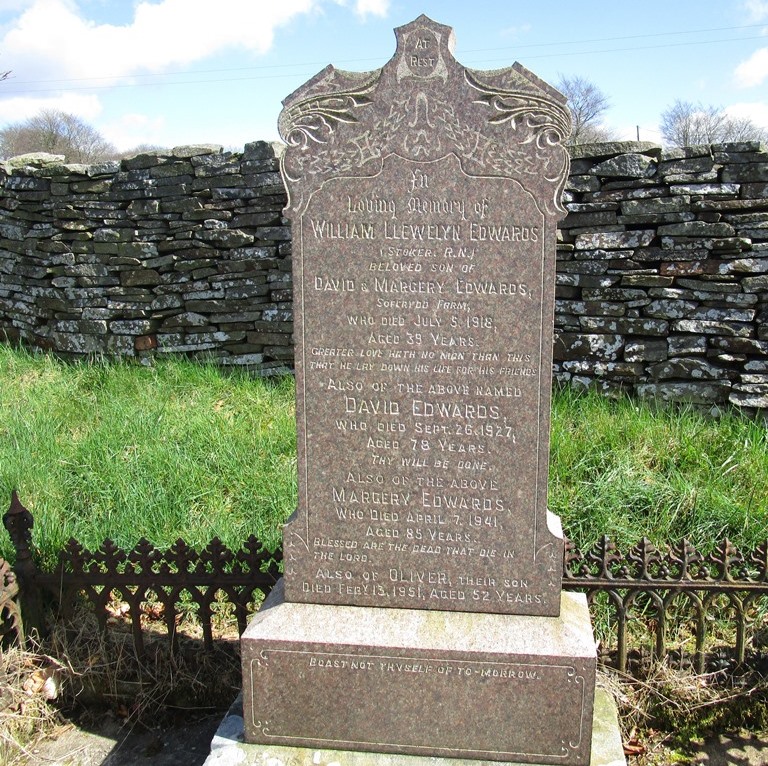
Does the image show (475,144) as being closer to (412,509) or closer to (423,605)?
(412,509)

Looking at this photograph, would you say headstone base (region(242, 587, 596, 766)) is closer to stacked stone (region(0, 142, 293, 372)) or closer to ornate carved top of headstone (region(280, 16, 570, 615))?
ornate carved top of headstone (region(280, 16, 570, 615))

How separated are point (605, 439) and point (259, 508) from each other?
82.9 inches

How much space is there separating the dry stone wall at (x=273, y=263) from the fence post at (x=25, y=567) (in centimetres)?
335

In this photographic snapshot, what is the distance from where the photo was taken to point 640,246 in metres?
5.31

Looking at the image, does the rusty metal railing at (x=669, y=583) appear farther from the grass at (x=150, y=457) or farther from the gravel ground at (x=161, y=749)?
the grass at (x=150, y=457)

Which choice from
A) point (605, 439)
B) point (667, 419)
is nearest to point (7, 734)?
point (605, 439)

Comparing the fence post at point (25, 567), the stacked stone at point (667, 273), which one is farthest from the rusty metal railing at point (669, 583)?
the stacked stone at point (667, 273)

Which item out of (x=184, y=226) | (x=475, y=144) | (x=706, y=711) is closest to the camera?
(x=475, y=144)

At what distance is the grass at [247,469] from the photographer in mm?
3625

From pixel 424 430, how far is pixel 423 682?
2.76ft

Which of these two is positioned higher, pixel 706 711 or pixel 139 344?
pixel 139 344

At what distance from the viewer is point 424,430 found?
95.0 inches

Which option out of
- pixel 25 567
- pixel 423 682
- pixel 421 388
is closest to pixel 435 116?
pixel 421 388

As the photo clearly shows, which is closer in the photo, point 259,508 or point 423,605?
point 423,605
